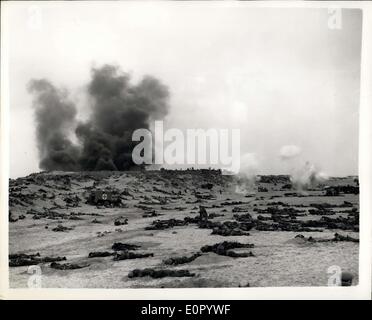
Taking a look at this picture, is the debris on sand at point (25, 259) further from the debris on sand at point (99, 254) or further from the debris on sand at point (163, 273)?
the debris on sand at point (163, 273)

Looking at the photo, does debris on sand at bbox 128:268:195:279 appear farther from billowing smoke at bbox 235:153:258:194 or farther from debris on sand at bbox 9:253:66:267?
billowing smoke at bbox 235:153:258:194

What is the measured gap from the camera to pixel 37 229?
5977 millimetres

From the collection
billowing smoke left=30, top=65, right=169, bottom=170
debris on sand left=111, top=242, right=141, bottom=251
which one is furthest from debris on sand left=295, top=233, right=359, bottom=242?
billowing smoke left=30, top=65, right=169, bottom=170

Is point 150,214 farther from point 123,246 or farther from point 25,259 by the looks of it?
point 25,259

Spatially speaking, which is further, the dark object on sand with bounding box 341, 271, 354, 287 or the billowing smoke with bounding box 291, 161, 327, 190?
the billowing smoke with bounding box 291, 161, 327, 190

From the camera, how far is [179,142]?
604 cm

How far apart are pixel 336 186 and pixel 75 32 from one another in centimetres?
374

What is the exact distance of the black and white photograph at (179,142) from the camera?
5.89 m

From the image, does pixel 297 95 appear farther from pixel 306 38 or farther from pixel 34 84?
pixel 34 84

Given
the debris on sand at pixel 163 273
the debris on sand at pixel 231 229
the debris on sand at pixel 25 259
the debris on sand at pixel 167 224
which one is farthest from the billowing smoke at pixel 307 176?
the debris on sand at pixel 25 259

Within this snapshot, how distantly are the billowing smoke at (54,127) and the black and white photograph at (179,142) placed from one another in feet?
0.05

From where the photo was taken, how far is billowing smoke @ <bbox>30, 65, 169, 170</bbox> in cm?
595

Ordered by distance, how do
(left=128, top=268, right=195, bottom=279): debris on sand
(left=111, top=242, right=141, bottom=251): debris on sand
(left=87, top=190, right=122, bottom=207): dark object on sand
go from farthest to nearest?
1. (left=87, top=190, right=122, bottom=207): dark object on sand
2. (left=111, top=242, right=141, bottom=251): debris on sand
3. (left=128, top=268, right=195, bottom=279): debris on sand

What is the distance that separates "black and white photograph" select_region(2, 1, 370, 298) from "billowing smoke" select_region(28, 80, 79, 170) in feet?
0.05
